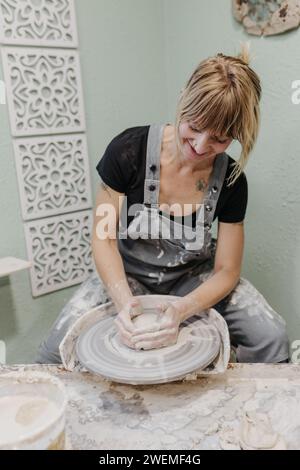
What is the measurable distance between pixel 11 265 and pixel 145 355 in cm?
91

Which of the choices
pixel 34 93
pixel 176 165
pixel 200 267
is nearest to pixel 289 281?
pixel 200 267

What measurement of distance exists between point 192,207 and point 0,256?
90cm

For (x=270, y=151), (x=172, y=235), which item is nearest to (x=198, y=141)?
(x=172, y=235)

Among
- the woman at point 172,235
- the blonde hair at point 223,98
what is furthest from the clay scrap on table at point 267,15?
the woman at point 172,235

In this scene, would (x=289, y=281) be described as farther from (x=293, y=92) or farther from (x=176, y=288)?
(x=293, y=92)

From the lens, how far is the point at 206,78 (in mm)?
1252

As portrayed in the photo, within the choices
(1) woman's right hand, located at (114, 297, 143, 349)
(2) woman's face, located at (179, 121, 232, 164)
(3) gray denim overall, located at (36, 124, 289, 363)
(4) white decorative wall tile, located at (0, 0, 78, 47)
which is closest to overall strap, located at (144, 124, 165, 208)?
(3) gray denim overall, located at (36, 124, 289, 363)

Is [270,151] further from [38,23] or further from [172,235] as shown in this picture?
[38,23]

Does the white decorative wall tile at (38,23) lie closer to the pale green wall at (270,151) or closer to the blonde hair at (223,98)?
the pale green wall at (270,151)

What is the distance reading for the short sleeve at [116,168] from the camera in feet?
4.97

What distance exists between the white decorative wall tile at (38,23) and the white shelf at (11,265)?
90 cm

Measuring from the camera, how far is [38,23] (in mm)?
1781

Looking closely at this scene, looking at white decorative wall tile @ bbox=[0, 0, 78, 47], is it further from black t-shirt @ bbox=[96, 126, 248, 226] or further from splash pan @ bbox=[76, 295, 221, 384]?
splash pan @ bbox=[76, 295, 221, 384]

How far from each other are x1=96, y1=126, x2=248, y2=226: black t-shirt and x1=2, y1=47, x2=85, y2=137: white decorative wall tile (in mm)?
486
